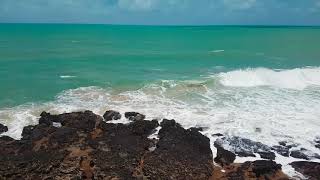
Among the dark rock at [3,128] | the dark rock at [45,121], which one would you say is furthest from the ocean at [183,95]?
the dark rock at [45,121]

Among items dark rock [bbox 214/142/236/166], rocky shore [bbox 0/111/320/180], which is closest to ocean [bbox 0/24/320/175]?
rocky shore [bbox 0/111/320/180]

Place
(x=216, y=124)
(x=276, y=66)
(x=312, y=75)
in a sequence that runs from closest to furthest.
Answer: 1. (x=216, y=124)
2. (x=312, y=75)
3. (x=276, y=66)

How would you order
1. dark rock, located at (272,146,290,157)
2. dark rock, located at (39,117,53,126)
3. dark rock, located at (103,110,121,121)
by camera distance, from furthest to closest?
dark rock, located at (103,110,121,121), dark rock, located at (39,117,53,126), dark rock, located at (272,146,290,157)

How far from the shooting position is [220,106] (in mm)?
21859

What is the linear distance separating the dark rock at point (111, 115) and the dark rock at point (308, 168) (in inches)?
344

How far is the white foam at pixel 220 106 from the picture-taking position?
17578 mm

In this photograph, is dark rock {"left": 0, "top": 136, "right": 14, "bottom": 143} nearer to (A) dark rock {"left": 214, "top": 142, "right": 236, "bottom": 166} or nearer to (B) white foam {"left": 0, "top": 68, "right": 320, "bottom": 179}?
(B) white foam {"left": 0, "top": 68, "right": 320, "bottom": 179}

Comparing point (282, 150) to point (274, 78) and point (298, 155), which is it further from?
point (274, 78)

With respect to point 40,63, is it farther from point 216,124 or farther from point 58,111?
point 216,124

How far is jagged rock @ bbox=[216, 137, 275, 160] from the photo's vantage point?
14677 millimetres

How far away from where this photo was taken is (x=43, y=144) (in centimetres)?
1414

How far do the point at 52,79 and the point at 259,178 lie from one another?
21.7m

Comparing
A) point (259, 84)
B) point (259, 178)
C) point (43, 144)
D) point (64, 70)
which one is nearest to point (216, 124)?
point (259, 178)

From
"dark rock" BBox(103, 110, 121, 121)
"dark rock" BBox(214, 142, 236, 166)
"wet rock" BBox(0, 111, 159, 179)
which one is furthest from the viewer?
"dark rock" BBox(103, 110, 121, 121)
